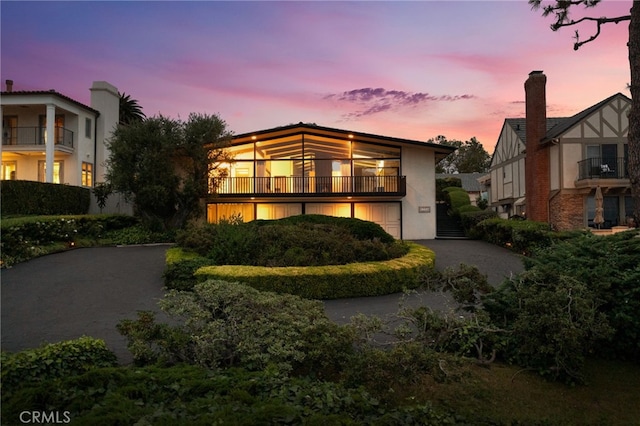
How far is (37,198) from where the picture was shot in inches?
789

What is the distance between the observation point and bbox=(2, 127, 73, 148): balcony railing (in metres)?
25.4

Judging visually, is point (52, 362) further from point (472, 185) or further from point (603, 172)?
point (472, 185)

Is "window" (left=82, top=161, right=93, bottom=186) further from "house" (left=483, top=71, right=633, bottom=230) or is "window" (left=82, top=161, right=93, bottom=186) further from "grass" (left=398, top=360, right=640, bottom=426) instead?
"house" (left=483, top=71, right=633, bottom=230)

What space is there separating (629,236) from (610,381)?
283 cm

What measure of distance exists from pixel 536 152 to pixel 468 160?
5199 cm

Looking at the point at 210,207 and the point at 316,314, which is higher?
the point at 210,207

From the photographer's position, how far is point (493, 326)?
5773mm

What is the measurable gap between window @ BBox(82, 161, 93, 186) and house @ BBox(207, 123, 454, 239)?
10124mm

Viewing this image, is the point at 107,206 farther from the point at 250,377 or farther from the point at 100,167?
the point at 250,377

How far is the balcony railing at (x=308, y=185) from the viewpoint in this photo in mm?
22828

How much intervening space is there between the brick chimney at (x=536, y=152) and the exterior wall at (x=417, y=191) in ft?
24.1

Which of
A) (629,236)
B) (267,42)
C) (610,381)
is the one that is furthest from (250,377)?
(267,42)

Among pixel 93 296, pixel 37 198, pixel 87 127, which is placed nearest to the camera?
pixel 93 296

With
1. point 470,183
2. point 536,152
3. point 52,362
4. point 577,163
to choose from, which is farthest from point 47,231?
point 470,183
